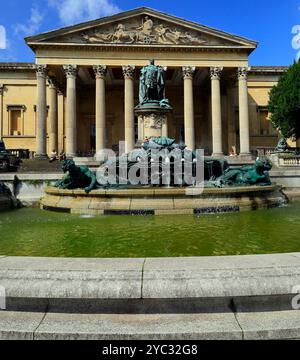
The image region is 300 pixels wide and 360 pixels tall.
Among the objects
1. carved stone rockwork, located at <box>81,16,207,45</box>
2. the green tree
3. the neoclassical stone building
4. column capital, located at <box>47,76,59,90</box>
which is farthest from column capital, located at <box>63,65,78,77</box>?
the green tree

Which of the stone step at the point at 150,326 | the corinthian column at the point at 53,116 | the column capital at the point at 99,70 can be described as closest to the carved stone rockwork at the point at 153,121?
the stone step at the point at 150,326

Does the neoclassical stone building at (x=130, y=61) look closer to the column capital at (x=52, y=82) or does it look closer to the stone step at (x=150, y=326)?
the column capital at (x=52, y=82)

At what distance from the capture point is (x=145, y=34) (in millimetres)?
37812

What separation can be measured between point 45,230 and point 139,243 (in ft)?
8.67

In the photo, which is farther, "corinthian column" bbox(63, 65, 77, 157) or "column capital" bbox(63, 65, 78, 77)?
"column capital" bbox(63, 65, 78, 77)

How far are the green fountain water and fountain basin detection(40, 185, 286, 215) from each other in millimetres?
535

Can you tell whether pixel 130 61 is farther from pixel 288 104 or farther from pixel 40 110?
pixel 288 104

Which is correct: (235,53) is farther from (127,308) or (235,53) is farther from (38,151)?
(127,308)

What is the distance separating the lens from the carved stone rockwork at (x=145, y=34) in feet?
123

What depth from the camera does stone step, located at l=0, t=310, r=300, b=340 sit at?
271 centimetres

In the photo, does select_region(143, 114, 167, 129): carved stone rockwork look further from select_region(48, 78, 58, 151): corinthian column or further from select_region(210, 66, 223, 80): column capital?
select_region(48, 78, 58, 151): corinthian column

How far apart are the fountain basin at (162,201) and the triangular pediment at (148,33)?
3036 centimetres

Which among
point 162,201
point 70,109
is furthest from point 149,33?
point 162,201
